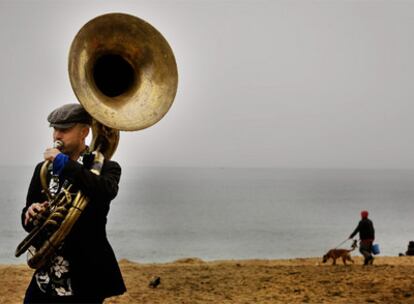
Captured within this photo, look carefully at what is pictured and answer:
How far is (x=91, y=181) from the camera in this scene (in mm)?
3258

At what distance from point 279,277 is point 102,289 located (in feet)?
22.3

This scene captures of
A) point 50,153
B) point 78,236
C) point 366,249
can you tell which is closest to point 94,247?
point 78,236

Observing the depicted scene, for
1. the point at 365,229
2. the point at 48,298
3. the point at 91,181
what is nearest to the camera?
the point at 91,181

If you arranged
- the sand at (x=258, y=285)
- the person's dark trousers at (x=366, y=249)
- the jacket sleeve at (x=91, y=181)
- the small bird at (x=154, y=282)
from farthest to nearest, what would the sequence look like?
the person's dark trousers at (x=366, y=249) < the small bird at (x=154, y=282) < the sand at (x=258, y=285) < the jacket sleeve at (x=91, y=181)

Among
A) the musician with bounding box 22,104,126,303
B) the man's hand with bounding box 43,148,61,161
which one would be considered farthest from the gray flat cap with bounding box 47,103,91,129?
the man's hand with bounding box 43,148,61,161

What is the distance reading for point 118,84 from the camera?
407 centimetres

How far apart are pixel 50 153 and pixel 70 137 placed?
0.24 m

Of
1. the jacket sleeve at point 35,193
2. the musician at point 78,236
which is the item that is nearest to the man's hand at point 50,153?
the musician at point 78,236

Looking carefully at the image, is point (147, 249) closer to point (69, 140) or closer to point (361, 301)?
point (361, 301)

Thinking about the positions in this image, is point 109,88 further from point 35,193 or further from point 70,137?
point 35,193

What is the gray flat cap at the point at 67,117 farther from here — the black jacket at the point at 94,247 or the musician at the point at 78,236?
the black jacket at the point at 94,247

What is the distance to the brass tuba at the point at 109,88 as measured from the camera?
11.0 feet

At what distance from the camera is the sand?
8.21m

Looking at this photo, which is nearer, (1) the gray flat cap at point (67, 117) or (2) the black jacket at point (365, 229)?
(1) the gray flat cap at point (67, 117)
